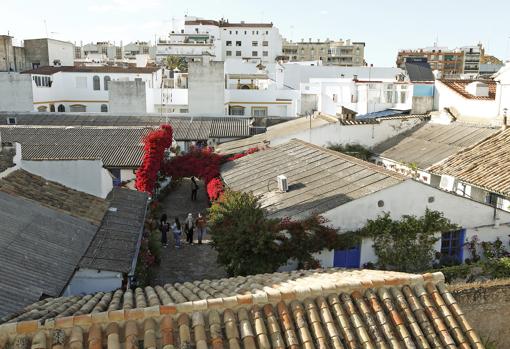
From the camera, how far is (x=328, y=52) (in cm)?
11938

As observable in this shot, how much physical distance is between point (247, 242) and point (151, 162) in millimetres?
11938

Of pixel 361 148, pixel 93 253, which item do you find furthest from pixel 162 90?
pixel 93 253

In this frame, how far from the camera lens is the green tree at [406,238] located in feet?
57.0

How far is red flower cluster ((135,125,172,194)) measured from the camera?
2597 centimetres

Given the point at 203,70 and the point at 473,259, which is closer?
the point at 473,259

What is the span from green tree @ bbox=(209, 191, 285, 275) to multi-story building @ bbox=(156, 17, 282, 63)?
82.8 m

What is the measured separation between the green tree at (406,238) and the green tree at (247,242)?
10.5ft

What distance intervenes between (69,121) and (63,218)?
1076 inches

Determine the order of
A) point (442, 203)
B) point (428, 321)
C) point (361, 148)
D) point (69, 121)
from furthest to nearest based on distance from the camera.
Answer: point (69, 121) < point (361, 148) < point (442, 203) < point (428, 321)

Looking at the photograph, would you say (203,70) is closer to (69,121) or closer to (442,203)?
(69,121)

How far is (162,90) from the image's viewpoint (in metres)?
50.7

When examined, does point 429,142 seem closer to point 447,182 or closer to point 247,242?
point 447,182

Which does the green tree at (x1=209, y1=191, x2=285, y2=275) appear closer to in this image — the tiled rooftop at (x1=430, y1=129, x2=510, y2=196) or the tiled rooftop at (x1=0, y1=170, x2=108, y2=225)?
the tiled rooftop at (x1=0, y1=170, x2=108, y2=225)

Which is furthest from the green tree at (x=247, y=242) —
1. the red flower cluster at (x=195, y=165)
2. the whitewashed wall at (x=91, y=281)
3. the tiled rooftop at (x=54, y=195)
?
the red flower cluster at (x=195, y=165)
